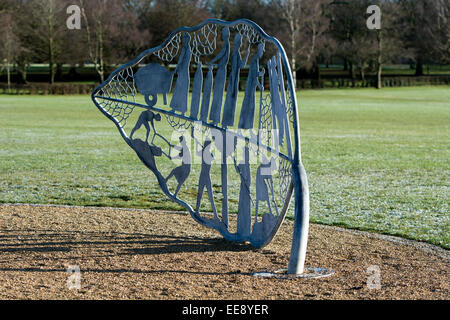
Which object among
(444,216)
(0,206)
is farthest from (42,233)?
(444,216)

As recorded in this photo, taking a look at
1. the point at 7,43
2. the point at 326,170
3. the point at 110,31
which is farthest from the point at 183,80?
the point at 110,31

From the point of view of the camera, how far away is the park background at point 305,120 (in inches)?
429

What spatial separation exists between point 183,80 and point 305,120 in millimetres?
21090

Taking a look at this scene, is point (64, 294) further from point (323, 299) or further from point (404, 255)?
point (404, 255)

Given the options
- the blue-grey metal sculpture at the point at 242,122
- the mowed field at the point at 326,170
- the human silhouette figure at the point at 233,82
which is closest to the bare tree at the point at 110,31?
the mowed field at the point at 326,170

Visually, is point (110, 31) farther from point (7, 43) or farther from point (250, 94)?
point (250, 94)

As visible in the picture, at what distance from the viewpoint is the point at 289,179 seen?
6926mm

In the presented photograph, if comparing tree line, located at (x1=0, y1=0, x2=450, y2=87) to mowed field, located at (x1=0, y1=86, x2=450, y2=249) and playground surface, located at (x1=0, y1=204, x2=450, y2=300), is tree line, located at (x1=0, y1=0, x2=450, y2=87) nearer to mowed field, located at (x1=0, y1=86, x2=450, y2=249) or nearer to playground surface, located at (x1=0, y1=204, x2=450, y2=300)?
mowed field, located at (x1=0, y1=86, x2=450, y2=249)

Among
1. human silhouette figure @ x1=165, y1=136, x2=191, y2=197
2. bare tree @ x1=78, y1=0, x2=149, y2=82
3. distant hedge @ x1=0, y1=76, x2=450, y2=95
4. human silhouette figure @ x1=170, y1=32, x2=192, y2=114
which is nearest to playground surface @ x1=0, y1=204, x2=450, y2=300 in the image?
human silhouette figure @ x1=165, y1=136, x2=191, y2=197

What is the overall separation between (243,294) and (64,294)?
1.62m

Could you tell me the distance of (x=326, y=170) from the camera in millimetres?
14219

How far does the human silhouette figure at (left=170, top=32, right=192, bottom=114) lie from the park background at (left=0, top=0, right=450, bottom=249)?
2911 mm

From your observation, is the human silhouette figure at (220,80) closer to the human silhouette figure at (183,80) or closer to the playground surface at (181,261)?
the human silhouette figure at (183,80)
